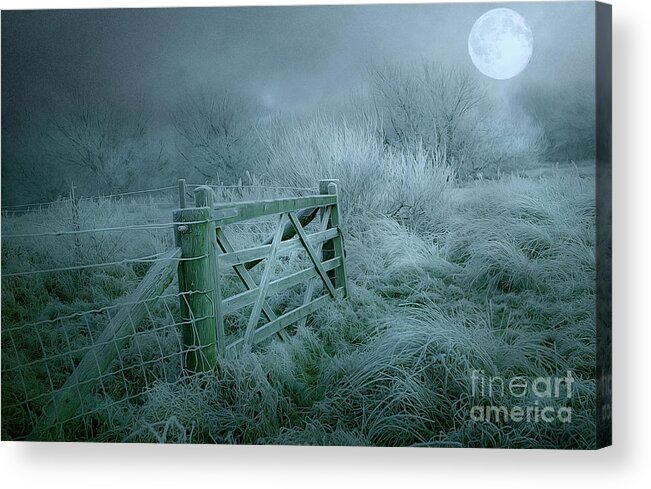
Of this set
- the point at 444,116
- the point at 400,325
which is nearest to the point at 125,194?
the point at 400,325

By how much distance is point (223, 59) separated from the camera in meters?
5.76

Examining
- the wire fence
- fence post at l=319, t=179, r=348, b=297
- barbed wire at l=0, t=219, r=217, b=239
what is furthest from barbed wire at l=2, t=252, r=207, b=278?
fence post at l=319, t=179, r=348, b=297

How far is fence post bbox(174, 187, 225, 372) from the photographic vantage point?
5484mm

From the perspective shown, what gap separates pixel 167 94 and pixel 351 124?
118 centimetres

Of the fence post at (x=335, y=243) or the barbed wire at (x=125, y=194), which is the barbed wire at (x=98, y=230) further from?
the fence post at (x=335, y=243)

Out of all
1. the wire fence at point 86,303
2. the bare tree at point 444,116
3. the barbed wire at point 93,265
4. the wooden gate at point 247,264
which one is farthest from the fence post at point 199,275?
the bare tree at point 444,116

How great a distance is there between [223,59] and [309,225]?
1174mm

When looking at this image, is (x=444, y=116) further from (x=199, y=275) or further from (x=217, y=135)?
(x=199, y=275)

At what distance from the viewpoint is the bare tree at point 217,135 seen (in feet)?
18.9

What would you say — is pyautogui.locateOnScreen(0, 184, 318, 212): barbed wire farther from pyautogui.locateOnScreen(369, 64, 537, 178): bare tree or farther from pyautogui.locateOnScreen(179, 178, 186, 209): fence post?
pyautogui.locateOnScreen(369, 64, 537, 178): bare tree

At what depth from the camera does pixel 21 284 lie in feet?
19.2

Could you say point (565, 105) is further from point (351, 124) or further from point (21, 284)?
point (21, 284)

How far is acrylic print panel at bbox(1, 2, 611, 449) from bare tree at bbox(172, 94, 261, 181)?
1 centimetres

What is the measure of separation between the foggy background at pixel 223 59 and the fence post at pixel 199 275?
0.43 metres
